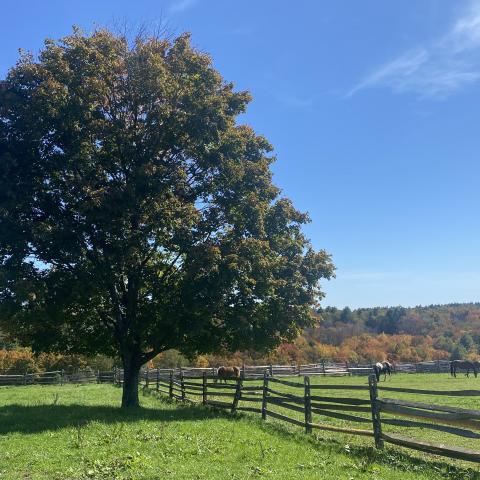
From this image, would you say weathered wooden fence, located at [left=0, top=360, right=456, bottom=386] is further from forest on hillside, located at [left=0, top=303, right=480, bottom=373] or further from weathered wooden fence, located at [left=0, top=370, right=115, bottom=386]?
forest on hillside, located at [left=0, top=303, right=480, bottom=373]

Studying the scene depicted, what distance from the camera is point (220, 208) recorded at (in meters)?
19.8

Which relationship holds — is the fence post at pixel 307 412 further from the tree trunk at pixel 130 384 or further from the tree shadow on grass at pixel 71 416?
the tree trunk at pixel 130 384

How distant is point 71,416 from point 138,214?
23.3 ft

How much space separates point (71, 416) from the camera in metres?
16.8

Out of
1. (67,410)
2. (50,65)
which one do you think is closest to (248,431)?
(67,410)

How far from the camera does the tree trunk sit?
20016 millimetres

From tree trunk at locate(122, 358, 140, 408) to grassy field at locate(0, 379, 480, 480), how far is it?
4.07 meters

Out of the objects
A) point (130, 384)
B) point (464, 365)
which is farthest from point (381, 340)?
point (130, 384)

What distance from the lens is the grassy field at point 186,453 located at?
9367 mm

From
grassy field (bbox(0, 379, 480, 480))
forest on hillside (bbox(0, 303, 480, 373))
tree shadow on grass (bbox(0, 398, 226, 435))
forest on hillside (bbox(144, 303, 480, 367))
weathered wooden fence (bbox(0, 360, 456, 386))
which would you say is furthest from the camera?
forest on hillside (bbox(144, 303, 480, 367))

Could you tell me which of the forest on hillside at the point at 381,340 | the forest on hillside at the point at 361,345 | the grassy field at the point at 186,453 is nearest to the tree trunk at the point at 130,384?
the grassy field at the point at 186,453

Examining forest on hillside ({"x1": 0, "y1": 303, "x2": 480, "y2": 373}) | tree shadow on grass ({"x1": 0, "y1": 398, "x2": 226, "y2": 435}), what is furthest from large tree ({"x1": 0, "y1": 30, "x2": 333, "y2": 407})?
forest on hillside ({"x1": 0, "y1": 303, "x2": 480, "y2": 373})

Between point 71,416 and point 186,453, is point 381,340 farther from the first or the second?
point 186,453

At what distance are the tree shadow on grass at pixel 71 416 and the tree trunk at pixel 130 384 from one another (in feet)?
3.46
